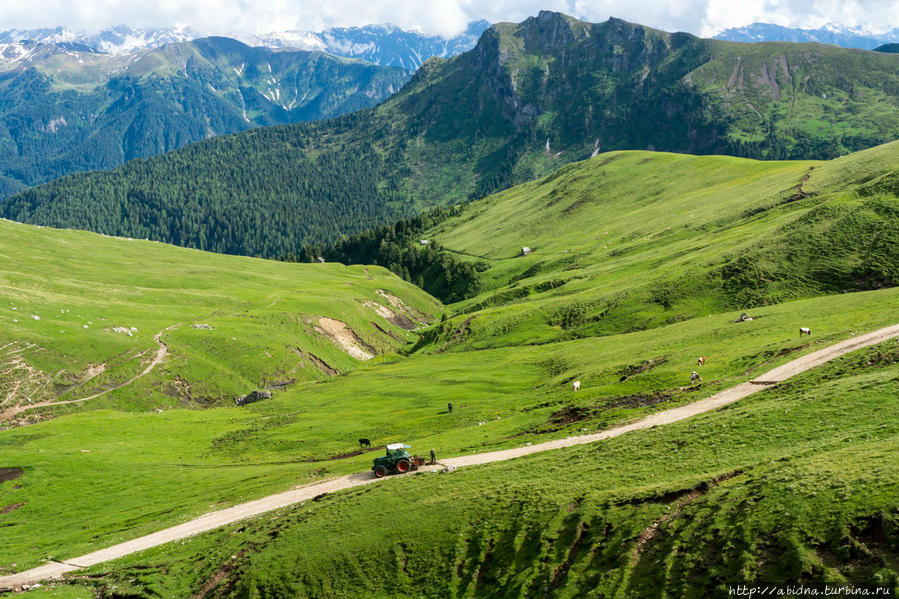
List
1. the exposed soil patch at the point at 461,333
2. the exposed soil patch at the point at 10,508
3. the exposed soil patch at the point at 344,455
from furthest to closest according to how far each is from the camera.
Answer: the exposed soil patch at the point at 461,333
the exposed soil patch at the point at 344,455
the exposed soil patch at the point at 10,508

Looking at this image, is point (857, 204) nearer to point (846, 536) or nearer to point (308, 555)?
point (846, 536)

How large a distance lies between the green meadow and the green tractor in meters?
4.75

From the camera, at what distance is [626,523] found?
108 feet

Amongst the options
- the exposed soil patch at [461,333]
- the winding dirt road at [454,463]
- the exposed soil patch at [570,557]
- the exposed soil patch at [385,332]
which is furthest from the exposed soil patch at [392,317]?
the exposed soil patch at [570,557]

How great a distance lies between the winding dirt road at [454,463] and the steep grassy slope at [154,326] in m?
59.0

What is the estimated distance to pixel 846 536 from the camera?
83.7 feet

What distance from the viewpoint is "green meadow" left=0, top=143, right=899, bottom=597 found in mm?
30906

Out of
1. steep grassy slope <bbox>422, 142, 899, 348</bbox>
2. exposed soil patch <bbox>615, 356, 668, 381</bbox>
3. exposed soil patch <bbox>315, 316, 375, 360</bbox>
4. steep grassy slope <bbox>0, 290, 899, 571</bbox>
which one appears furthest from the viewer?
exposed soil patch <bbox>315, 316, 375, 360</bbox>

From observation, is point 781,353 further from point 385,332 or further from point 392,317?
point 392,317

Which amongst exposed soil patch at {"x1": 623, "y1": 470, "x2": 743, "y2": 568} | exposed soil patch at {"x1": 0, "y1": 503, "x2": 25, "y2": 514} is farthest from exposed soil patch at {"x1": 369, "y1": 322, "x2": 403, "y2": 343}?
exposed soil patch at {"x1": 623, "y1": 470, "x2": 743, "y2": 568}

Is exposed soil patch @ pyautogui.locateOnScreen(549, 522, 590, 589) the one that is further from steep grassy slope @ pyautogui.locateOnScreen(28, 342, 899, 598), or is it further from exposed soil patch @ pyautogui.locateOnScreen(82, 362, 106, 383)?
exposed soil patch @ pyautogui.locateOnScreen(82, 362, 106, 383)

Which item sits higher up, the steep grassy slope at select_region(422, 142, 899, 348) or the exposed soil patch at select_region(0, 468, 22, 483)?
the steep grassy slope at select_region(422, 142, 899, 348)

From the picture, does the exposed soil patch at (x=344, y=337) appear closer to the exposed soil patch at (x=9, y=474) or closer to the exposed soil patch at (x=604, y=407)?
the exposed soil patch at (x=9, y=474)

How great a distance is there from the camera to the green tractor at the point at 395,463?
52.2 m
